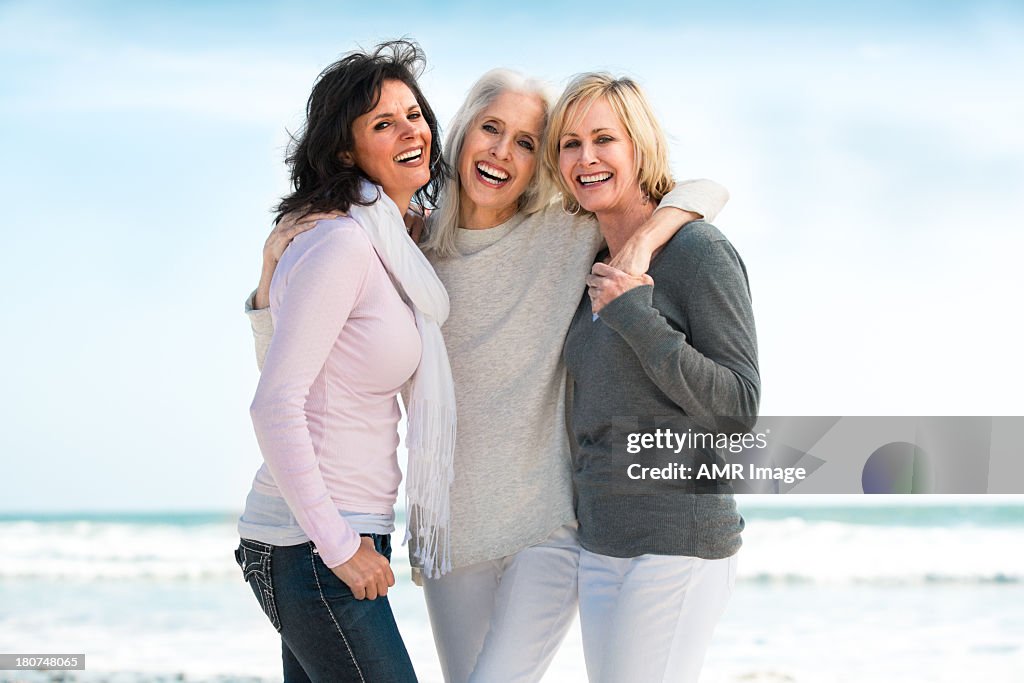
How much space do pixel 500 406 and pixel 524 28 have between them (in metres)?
9.39

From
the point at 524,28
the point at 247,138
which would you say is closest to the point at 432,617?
the point at 524,28

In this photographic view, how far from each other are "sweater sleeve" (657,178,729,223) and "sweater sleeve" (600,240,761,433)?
17 cm

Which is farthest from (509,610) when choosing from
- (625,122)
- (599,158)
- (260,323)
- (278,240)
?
(625,122)

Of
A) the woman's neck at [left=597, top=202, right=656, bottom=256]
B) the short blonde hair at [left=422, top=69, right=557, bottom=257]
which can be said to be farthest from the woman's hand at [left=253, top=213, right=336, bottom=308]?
the woman's neck at [left=597, top=202, right=656, bottom=256]

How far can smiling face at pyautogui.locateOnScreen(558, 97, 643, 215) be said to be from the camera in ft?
8.61

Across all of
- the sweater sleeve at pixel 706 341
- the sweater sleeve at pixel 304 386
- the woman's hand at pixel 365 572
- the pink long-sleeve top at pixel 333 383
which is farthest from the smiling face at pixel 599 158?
the woman's hand at pixel 365 572

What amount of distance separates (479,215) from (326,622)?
4.03ft

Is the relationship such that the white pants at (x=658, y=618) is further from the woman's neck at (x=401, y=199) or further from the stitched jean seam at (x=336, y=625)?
the woman's neck at (x=401, y=199)

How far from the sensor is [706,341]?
2340 mm

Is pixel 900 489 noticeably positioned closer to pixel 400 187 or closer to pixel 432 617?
pixel 432 617

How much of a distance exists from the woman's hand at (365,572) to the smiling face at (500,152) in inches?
41.9

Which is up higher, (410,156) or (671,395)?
(410,156)

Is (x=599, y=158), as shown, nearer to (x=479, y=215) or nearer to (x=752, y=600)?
(x=479, y=215)

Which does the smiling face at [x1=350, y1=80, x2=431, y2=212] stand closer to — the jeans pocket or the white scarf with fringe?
the white scarf with fringe
